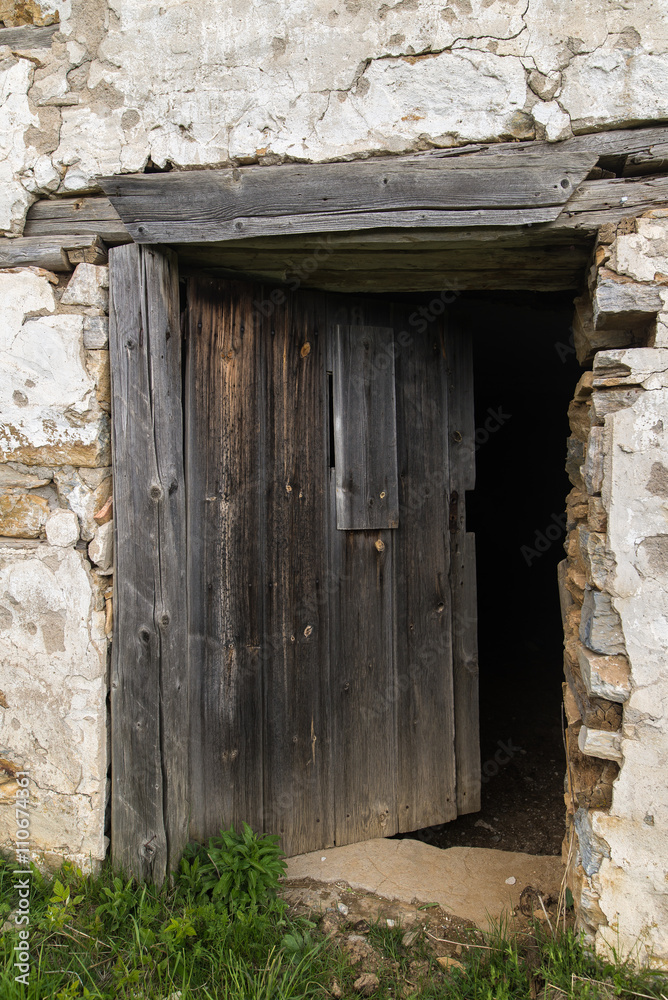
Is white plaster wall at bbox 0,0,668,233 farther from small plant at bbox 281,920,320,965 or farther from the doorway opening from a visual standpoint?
small plant at bbox 281,920,320,965

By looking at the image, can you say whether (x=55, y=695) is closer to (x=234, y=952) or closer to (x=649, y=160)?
(x=234, y=952)

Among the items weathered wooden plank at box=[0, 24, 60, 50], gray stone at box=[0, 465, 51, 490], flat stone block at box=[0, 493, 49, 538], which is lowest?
flat stone block at box=[0, 493, 49, 538]

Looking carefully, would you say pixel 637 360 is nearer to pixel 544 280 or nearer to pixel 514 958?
pixel 544 280

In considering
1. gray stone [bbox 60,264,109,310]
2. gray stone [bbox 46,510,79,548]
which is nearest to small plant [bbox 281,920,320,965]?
gray stone [bbox 46,510,79,548]

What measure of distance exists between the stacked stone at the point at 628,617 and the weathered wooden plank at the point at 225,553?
1125 millimetres

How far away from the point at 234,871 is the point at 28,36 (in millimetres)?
2794

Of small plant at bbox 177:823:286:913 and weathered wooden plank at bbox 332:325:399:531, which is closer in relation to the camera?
small plant at bbox 177:823:286:913

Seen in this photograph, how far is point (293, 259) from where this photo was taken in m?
1.99

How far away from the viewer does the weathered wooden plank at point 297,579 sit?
7.14 ft

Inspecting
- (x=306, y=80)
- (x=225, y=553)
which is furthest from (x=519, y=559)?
(x=306, y=80)

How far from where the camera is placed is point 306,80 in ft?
5.96

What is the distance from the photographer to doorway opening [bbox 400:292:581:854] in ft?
8.96

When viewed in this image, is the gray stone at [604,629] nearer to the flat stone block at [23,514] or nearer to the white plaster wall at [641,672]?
the white plaster wall at [641,672]

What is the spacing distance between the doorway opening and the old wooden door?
1.47 ft
